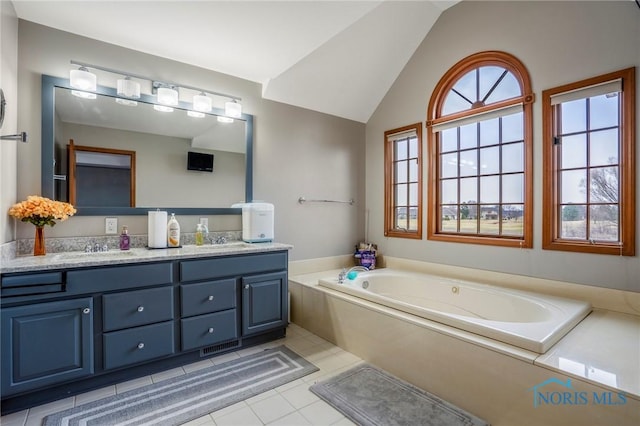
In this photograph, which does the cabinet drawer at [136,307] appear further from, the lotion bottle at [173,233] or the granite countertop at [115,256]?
the lotion bottle at [173,233]

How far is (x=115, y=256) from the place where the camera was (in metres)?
2.08

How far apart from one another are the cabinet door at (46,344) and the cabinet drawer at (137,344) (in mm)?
101

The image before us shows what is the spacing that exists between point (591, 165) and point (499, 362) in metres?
1.69

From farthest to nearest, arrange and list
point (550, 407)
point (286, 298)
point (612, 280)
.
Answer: point (286, 298) < point (612, 280) < point (550, 407)

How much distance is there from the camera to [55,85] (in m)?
2.20

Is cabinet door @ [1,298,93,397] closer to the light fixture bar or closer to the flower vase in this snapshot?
the flower vase

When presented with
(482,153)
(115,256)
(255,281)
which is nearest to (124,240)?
(115,256)

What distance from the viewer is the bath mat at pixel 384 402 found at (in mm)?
1677

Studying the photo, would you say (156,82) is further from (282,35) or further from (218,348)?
(218,348)

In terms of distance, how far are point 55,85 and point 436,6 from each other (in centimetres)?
329

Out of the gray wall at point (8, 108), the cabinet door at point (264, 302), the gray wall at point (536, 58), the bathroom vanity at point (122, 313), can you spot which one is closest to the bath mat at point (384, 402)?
the cabinet door at point (264, 302)

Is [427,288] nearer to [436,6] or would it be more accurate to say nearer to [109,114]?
[436,6]

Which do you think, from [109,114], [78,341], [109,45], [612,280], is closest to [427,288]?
[612,280]

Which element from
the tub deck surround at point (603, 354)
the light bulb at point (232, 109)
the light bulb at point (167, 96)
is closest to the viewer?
the tub deck surround at point (603, 354)
